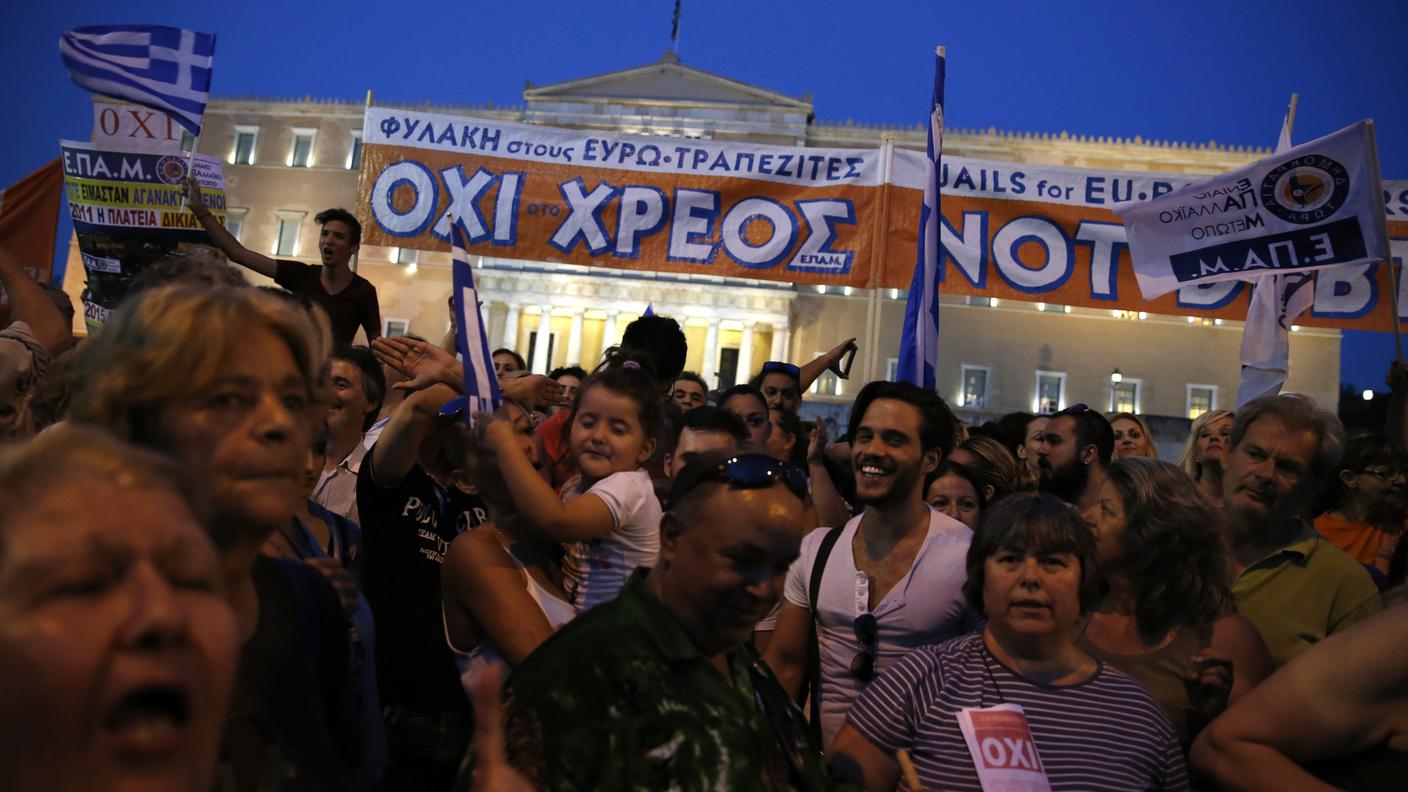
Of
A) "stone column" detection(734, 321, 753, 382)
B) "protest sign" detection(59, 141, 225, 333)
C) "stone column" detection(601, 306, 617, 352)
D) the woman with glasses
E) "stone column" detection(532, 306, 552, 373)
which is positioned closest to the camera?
the woman with glasses

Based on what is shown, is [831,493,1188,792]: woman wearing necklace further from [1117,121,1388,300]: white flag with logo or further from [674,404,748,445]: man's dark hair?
[1117,121,1388,300]: white flag with logo

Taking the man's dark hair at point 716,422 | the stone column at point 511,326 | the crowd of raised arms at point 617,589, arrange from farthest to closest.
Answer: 1. the stone column at point 511,326
2. the man's dark hair at point 716,422
3. the crowd of raised arms at point 617,589

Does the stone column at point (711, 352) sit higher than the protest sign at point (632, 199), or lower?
higher

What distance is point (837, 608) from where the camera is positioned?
3.66 m

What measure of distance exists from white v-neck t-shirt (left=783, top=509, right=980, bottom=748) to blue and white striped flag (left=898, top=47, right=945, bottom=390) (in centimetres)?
308

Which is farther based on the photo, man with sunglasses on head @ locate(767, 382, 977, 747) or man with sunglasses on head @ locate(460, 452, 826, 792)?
man with sunglasses on head @ locate(767, 382, 977, 747)

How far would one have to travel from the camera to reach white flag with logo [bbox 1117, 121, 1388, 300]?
6.69m

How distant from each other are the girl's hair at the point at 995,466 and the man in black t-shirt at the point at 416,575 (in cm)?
236

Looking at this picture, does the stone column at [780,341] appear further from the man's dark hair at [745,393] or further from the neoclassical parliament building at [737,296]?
the man's dark hair at [745,393]

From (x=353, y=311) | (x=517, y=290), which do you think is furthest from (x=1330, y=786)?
(x=517, y=290)

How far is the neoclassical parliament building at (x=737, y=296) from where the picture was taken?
4262 centimetres

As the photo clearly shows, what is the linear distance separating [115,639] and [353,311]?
5832mm

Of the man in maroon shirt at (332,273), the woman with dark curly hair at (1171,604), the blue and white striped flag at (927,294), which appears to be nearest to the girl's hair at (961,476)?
the woman with dark curly hair at (1171,604)

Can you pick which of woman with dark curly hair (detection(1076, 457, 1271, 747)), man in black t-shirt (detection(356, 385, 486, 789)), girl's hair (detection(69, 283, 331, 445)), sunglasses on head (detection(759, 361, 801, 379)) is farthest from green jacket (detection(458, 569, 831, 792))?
sunglasses on head (detection(759, 361, 801, 379))
